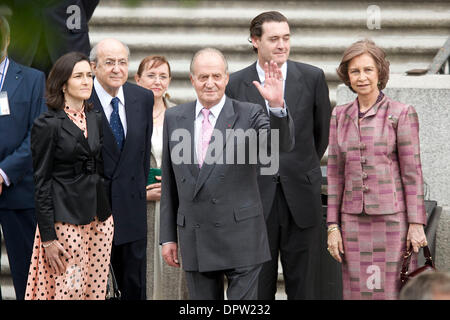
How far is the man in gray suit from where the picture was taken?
15.6 feet

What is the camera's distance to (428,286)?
266cm

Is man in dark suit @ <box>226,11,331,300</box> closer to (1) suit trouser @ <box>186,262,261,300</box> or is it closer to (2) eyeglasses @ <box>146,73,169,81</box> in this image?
(1) suit trouser @ <box>186,262,261,300</box>

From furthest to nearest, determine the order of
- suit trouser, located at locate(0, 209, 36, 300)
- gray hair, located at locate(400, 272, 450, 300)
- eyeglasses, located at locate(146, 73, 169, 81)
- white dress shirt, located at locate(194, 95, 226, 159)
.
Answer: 1. eyeglasses, located at locate(146, 73, 169, 81)
2. suit trouser, located at locate(0, 209, 36, 300)
3. white dress shirt, located at locate(194, 95, 226, 159)
4. gray hair, located at locate(400, 272, 450, 300)

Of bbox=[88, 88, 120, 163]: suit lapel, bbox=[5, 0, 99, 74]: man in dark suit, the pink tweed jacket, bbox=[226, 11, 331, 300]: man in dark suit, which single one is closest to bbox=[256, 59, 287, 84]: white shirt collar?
bbox=[226, 11, 331, 300]: man in dark suit

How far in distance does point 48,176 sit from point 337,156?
176cm

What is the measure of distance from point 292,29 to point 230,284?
171 inches

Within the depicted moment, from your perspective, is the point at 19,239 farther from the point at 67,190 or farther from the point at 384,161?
the point at 384,161

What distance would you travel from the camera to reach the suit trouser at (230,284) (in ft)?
15.6

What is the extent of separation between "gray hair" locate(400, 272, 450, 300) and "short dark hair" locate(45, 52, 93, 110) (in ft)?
9.99

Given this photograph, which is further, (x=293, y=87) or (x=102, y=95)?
(x=102, y=95)

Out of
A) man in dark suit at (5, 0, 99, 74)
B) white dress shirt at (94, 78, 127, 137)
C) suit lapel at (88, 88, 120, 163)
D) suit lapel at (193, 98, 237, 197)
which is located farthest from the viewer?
white dress shirt at (94, 78, 127, 137)

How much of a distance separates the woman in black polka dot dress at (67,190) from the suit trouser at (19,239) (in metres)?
0.87

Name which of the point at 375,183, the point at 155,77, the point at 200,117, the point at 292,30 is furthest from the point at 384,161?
the point at 292,30
